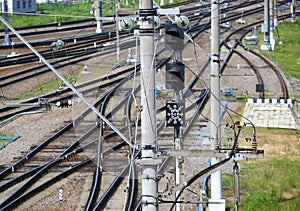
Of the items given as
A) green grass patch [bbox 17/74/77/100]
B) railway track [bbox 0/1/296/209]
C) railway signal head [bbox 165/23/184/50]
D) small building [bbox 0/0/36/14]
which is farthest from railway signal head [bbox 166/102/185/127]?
small building [bbox 0/0/36/14]

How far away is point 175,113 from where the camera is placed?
8359mm

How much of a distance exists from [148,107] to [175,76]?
0.80 meters

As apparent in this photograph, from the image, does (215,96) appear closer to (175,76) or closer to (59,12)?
(175,76)

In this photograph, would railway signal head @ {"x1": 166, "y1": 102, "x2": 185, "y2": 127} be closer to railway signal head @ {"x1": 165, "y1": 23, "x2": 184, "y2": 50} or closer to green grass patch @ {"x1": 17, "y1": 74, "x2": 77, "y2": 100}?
railway signal head @ {"x1": 165, "y1": 23, "x2": 184, "y2": 50}

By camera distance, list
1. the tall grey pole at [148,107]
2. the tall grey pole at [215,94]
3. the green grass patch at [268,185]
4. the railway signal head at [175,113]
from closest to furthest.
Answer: the tall grey pole at [148,107]
the railway signal head at [175,113]
the tall grey pole at [215,94]
the green grass patch at [268,185]

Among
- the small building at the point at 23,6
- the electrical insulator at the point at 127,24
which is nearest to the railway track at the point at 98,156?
the electrical insulator at the point at 127,24

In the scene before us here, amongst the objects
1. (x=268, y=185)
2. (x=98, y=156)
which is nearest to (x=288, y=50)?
(x=268, y=185)

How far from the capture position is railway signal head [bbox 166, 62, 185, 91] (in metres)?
8.20

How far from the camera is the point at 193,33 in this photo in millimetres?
38562

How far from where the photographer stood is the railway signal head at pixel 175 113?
831 cm

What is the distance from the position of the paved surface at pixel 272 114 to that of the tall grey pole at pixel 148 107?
45.6 feet

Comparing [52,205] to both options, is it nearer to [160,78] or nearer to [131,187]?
[131,187]

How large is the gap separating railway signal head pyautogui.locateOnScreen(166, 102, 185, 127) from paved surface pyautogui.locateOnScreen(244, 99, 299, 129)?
13.1m

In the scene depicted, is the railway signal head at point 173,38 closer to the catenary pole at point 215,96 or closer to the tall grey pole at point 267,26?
the catenary pole at point 215,96
